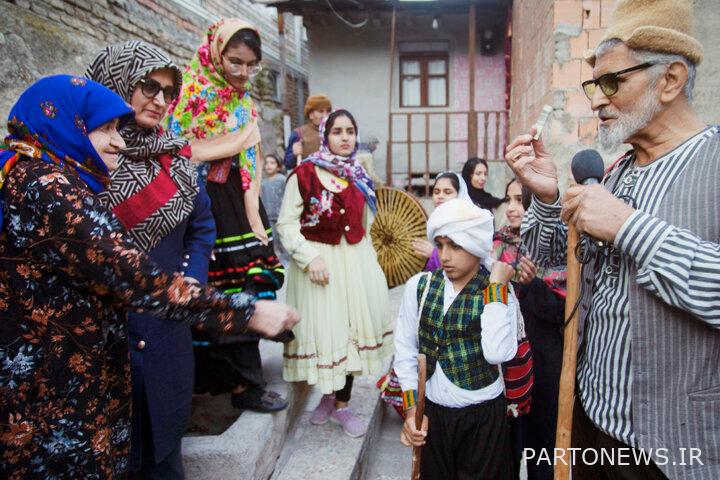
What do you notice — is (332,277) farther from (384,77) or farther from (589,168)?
(384,77)

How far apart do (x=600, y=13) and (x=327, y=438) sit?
4.18m

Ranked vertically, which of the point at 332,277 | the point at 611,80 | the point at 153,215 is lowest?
the point at 332,277

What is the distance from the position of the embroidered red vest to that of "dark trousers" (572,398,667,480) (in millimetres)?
1570

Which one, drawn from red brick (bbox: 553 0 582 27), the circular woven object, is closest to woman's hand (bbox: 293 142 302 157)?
the circular woven object

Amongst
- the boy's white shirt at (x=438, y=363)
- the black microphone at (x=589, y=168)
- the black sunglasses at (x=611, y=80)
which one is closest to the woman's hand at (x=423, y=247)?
the boy's white shirt at (x=438, y=363)

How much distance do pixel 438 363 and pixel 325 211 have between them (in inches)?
44.7

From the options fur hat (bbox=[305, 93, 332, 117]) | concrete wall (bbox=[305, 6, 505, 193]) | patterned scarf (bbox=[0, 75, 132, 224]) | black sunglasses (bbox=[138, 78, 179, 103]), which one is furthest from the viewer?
concrete wall (bbox=[305, 6, 505, 193])

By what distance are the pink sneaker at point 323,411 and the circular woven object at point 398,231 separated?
3.14 feet

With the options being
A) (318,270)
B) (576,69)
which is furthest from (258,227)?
(576,69)

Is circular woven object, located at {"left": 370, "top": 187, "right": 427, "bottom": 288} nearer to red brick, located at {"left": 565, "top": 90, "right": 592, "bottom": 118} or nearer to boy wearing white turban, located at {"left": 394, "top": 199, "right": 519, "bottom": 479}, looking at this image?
boy wearing white turban, located at {"left": 394, "top": 199, "right": 519, "bottom": 479}

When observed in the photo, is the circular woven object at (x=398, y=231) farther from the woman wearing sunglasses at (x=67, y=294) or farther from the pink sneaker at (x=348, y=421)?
the woman wearing sunglasses at (x=67, y=294)

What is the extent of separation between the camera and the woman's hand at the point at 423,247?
310 cm

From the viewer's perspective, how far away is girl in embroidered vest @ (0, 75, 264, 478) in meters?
1.22

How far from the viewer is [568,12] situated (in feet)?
14.4
